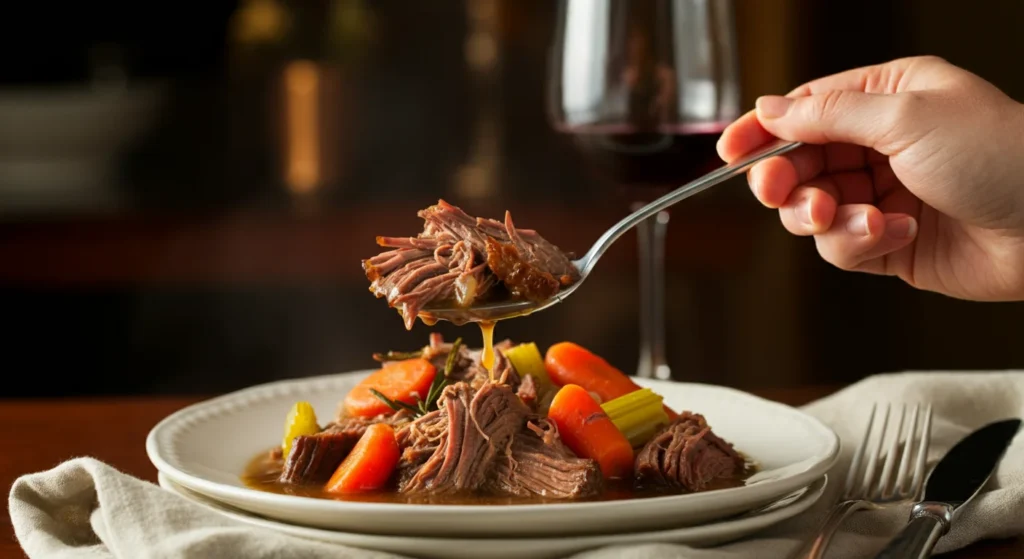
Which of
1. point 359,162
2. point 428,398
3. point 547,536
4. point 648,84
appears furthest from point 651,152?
point 359,162

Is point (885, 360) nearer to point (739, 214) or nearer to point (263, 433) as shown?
point (739, 214)

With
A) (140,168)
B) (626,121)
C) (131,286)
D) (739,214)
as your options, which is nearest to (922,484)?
(626,121)

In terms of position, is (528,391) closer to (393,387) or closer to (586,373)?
(586,373)

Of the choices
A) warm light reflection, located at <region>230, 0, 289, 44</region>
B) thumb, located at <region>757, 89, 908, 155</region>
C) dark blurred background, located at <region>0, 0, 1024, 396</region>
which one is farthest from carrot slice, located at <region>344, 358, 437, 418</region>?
warm light reflection, located at <region>230, 0, 289, 44</region>

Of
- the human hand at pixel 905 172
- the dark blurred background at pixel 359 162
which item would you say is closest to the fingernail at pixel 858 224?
the human hand at pixel 905 172

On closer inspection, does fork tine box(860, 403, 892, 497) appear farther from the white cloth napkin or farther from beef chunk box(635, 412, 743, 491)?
beef chunk box(635, 412, 743, 491)

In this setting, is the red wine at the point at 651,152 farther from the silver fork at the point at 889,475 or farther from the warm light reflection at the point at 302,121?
the warm light reflection at the point at 302,121

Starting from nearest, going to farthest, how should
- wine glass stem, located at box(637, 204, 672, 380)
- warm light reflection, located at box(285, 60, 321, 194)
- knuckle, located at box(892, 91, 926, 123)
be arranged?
knuckle, located at box(892, 91, 926, 123), wine glass stem, located at box(637, 204, 672, 380), warm light reflection, located at box(285, 60, 321, 194)
